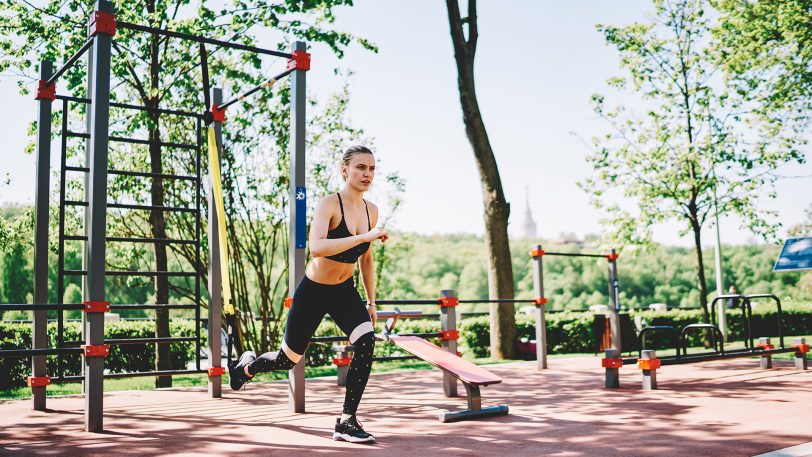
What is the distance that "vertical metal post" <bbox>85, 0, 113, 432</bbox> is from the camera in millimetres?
4699

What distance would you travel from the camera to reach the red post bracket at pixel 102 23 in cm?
481

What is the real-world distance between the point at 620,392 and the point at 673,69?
36.7 ft

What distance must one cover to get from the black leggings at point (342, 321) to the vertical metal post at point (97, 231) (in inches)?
57.5

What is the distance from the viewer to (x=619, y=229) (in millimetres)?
16234

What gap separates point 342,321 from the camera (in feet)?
14.0

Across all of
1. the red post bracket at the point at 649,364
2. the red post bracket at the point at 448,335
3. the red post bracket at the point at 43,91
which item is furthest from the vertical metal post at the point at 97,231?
the red post bracket at the point at 649,364

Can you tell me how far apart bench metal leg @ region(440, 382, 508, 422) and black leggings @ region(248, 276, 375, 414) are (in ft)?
3.41

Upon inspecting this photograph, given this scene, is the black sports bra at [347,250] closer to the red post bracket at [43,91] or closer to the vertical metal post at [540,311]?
the red post bracket at [43,91]

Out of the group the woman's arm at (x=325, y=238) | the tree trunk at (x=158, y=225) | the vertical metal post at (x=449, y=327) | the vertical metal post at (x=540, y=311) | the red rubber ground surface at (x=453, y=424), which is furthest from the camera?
the vertical metal post at (x=540, y=311)

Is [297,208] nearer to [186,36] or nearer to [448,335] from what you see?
[186,36]

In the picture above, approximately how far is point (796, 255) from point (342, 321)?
32.0 ft

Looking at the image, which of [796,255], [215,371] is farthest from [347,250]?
[796,255]

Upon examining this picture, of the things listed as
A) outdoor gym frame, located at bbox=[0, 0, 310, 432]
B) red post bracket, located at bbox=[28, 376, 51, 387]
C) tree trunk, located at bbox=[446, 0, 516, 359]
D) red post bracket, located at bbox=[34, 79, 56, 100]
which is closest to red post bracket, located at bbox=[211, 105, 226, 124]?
outdoor gym frame, located at bbox=[0, 0, 310, 432]

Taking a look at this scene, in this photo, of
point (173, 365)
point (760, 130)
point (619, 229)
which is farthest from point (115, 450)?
point (760, 130)
